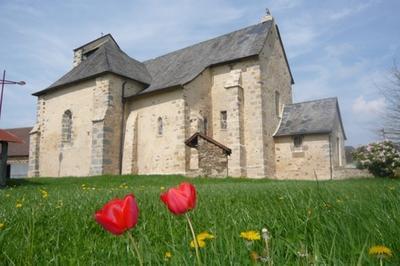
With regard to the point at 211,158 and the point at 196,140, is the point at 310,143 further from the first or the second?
the point at 196,140

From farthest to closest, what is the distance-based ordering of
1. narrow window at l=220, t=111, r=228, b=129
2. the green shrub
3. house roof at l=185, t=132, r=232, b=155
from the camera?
narrow window at l=220, t=111, r=228, b=129
the green shrub
house roof at l=185, t=132, r=232, b=155

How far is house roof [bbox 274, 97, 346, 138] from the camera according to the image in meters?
21.1

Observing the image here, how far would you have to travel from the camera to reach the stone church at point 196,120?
2023 cm

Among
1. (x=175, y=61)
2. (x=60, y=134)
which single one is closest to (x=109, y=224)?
(x=60, y=134)

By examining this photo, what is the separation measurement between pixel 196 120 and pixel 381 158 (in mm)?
10759

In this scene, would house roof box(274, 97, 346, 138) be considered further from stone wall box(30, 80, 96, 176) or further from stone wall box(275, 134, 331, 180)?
stone wall box(30, 80, 96, 176)

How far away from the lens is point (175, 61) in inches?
1019

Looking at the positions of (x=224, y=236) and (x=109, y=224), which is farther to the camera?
(x=224, y=236)

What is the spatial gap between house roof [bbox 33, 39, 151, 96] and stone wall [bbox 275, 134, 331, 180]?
1065 centimetres

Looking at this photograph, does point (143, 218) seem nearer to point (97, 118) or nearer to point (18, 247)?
point (18, 247)

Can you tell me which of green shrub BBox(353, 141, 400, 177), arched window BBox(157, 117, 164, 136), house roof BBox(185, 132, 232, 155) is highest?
arched window BBox(157, 117, 164, 136)

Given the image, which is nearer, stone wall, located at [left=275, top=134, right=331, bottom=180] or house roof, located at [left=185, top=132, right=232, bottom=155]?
house roof, located at [left=185, top=132, right=232, bottom=155]

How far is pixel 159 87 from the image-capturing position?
21406 mm

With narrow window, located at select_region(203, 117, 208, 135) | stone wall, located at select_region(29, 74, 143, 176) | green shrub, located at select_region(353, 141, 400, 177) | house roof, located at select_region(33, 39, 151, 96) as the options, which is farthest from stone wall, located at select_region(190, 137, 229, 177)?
house roof, located at select_region(33, 39, 151, 96)
